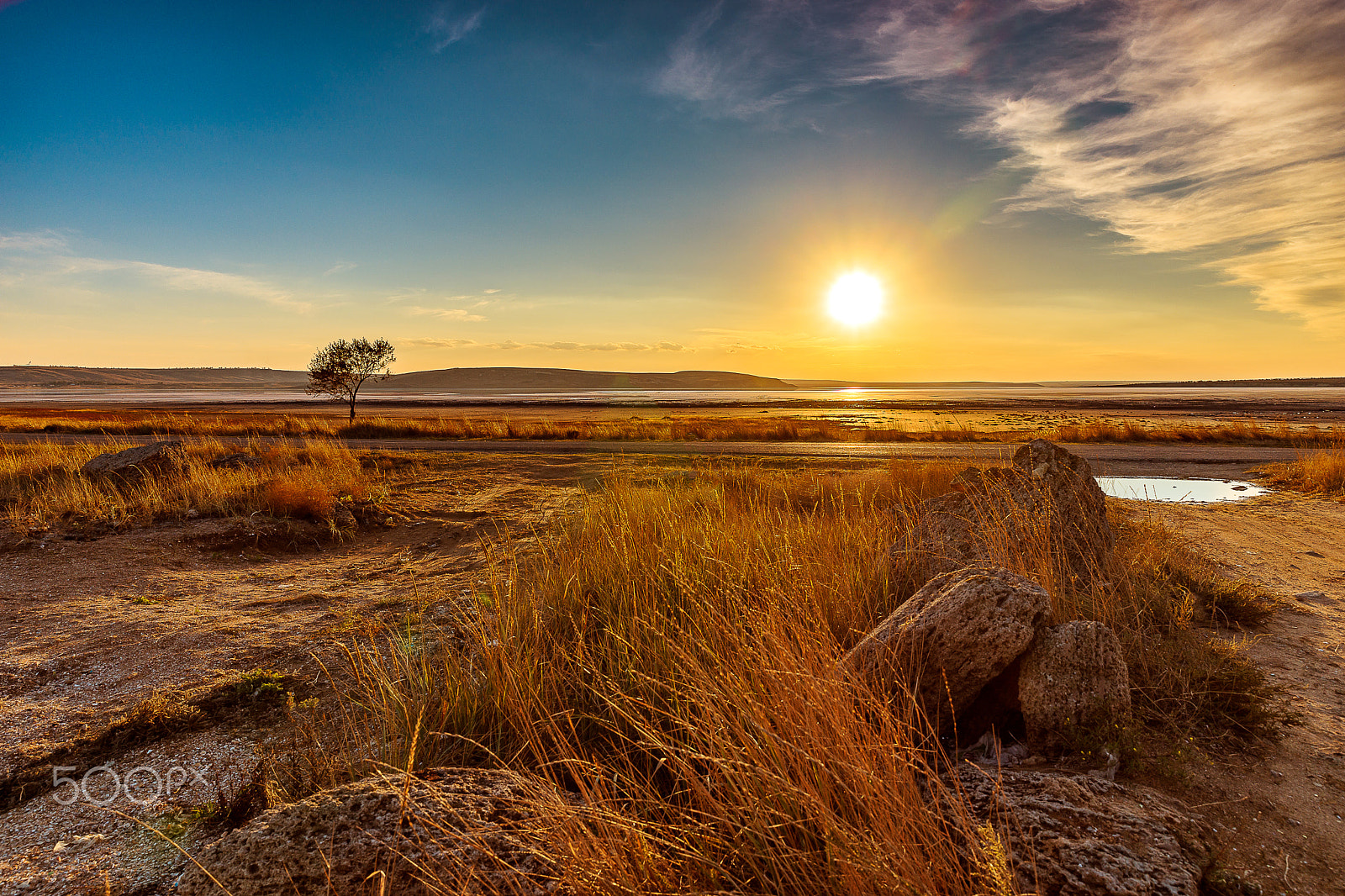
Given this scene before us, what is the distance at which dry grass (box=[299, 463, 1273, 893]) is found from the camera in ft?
7.13

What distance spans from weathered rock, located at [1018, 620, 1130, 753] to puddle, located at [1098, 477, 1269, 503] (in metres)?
11.2

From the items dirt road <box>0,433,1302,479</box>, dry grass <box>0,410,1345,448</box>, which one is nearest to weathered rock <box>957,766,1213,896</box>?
dirt road <box>0,433,1302,479</box>

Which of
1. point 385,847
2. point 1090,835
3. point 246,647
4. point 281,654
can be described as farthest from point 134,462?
point 1090,835

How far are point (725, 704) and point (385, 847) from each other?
1.43 m

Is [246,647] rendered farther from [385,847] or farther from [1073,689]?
[1073,689]

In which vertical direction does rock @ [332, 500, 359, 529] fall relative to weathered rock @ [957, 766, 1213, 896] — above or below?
below

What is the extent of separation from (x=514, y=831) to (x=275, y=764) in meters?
1.98

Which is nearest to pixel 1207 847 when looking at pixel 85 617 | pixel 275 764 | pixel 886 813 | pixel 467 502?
pixel 886 813

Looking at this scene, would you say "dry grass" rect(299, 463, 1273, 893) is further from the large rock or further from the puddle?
the puddle

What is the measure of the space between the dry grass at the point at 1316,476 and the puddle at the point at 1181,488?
617mm

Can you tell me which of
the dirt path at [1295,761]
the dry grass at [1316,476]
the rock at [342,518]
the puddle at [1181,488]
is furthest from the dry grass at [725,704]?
the dry grass at [1316,476]

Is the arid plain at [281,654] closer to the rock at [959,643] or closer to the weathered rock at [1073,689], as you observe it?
the weathered rock at [1073,689]

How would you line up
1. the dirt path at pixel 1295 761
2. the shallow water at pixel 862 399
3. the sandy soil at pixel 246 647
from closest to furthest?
the dirt path at pixel 1295 761
the sandy soil at pixel 246 647
the shallow water at pixel 862 399

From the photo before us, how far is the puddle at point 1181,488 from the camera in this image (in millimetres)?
13352
